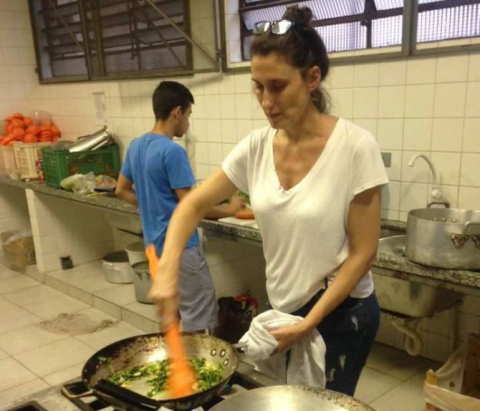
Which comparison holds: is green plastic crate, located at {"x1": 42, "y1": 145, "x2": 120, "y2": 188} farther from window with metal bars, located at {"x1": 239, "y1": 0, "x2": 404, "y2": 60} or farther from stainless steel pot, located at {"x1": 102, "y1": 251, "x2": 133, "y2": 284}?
window with metal bars, located at {"x1": 239, "y1": 0, "x2": 404, "y2": 60}

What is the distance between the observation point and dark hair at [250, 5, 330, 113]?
3.87 ft

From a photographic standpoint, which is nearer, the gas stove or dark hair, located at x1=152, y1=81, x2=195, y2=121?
the gas stove

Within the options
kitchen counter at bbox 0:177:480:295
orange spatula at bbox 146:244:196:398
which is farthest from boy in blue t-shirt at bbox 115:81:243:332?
orange spatula at bbox 146:244:196:398

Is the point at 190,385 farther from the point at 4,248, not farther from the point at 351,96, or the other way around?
the point at 4,248

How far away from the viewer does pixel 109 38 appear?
4.12m

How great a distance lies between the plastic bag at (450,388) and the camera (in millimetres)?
1624

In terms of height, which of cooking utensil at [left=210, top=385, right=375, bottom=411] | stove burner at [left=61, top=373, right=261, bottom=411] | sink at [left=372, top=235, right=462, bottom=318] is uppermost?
cooking utensil at [left=210, top=385, right=375, bottom=411]

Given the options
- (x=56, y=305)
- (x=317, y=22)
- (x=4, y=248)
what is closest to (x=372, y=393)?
(x=317, y=22)

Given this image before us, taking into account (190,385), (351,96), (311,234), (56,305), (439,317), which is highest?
(351,96)

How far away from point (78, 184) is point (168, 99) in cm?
159

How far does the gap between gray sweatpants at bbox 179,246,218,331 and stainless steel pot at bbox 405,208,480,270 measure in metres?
1.09

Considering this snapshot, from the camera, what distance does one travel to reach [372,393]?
254 cm

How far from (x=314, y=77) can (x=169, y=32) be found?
8.69 ft

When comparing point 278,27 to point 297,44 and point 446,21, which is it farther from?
point 446,21
